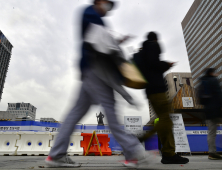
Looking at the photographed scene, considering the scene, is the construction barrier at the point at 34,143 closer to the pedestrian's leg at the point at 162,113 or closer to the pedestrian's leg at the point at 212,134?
the pedestrian's leg at the point at 212,134

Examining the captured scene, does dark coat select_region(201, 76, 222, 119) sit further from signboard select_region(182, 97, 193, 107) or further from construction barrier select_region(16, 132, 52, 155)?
signboard select_region(182, 97, 193, 107)

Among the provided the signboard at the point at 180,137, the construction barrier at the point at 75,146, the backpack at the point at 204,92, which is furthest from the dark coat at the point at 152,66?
the construction barrier at the point at 75,146

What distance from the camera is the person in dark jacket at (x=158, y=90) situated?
2.12 m

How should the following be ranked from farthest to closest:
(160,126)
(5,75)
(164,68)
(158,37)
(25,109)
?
(25,109) < (5,75) < (158,37) < (164,68) < (160,126)

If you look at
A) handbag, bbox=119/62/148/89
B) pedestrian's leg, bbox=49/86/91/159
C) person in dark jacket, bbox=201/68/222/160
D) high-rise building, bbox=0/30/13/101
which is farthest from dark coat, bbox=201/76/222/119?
high-rise building, bbox=0/30/13/101

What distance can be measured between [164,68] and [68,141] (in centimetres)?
163

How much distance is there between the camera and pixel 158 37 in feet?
8.93

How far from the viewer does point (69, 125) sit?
1.73 meters

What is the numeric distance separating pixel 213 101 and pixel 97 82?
2986 mm

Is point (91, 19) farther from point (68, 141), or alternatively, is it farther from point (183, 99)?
point (183, 99)

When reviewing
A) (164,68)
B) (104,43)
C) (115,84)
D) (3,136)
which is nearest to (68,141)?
(115,84)

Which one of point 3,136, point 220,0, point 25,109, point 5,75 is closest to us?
point 3,136

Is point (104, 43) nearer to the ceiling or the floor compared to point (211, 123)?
nearer to the ceiling

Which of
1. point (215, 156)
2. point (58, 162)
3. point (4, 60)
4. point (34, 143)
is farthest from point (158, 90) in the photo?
point (4, 60)
